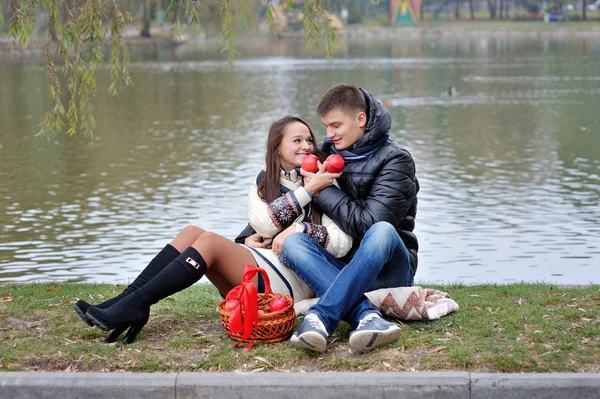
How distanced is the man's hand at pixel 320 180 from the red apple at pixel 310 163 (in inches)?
1.1

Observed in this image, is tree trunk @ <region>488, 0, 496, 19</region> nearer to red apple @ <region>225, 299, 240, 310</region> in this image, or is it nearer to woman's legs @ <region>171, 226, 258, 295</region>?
woman's legs @ <region>171, 226, 258, 295</region>

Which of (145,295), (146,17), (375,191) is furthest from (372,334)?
(146,17)

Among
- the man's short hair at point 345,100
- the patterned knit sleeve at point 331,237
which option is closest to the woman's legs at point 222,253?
the patterned knit sleeve at point 331,237

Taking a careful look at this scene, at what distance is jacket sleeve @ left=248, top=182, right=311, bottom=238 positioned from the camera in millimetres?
5027

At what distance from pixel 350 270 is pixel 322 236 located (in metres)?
0.41

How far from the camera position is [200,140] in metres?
18.5

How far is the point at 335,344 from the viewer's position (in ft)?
15.5

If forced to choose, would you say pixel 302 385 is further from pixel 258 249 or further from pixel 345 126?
pixel 345 126

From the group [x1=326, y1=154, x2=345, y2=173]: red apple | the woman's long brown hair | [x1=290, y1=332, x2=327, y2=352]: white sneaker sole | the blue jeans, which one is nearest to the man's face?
[x1=326, y1=154, x2=345, y2=173]: red apple

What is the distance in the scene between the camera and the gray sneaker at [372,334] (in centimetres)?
445

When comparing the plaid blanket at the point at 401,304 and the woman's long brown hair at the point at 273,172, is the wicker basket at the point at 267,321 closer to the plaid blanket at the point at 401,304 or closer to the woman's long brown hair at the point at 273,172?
the plaid blanket at the point at 401,304

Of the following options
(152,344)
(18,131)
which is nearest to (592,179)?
(152,344)

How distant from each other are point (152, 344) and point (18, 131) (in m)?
15.7

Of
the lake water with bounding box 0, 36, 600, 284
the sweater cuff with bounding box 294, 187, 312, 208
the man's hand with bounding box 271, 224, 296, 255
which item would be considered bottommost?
the lake water with bounding box 0, 36, 600, 284
